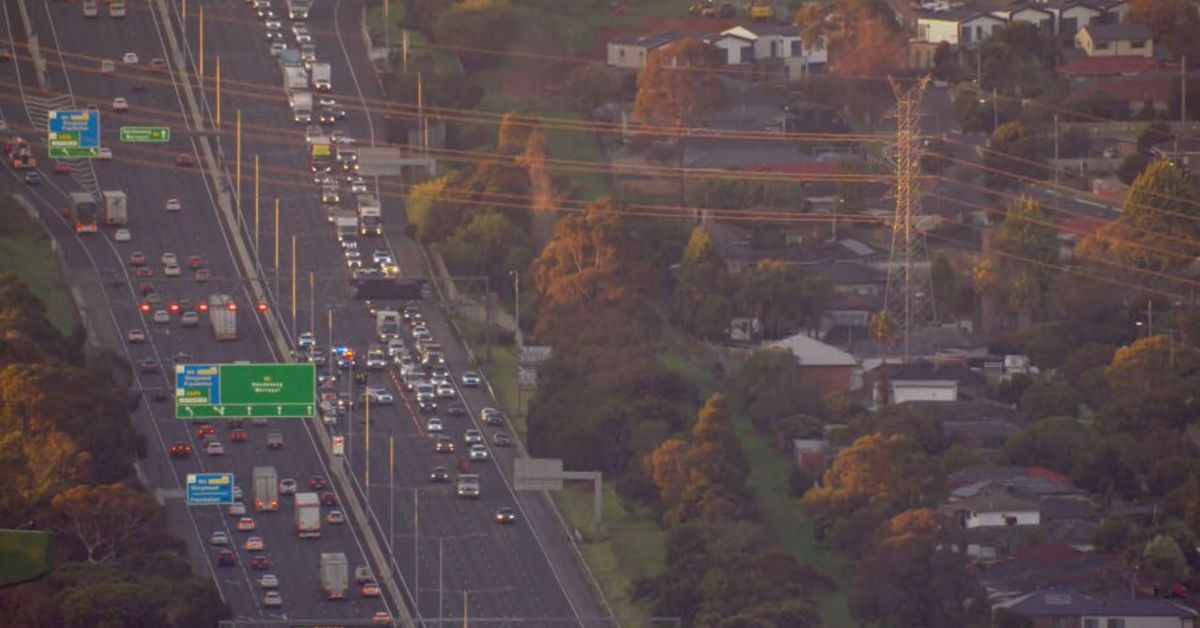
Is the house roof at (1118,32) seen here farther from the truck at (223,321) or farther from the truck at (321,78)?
the truck at (223,321)

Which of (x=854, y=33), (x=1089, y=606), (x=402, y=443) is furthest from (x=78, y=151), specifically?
(x=854, y=33)

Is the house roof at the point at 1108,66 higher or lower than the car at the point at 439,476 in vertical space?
higher

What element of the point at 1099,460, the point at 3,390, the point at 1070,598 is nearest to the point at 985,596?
the point at 1070,598

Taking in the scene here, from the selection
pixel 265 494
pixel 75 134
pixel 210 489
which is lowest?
pixel 265 494

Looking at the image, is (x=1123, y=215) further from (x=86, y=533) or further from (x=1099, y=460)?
(x=86, y=533)

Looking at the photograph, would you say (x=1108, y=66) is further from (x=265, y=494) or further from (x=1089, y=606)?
(x=1089, y=606)

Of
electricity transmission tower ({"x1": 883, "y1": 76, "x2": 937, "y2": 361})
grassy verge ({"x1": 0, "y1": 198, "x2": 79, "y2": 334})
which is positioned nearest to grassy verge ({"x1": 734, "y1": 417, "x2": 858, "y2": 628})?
electricity transmission tower ({"x1": 883, "y1": 76, "x2": 937, "y2": 361})

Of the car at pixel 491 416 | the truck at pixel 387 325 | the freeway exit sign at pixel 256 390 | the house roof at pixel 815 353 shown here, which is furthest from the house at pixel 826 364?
the freeway exit sign at pixel 256 390
